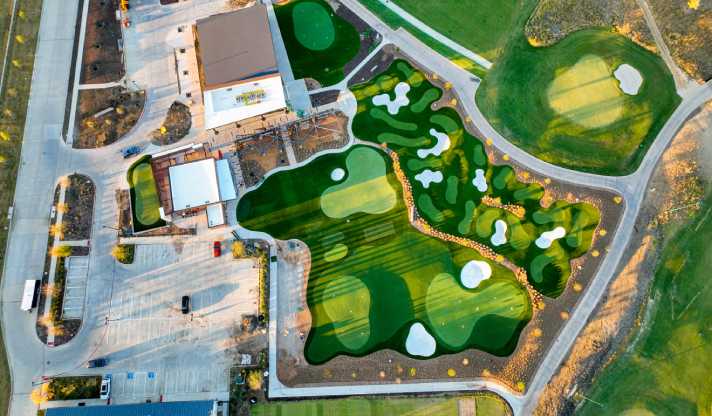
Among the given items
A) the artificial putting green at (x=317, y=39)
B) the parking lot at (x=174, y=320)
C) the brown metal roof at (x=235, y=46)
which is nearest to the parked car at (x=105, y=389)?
the parking lot at (x=174, y=320)

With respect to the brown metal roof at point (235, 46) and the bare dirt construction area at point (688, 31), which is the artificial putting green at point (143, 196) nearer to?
the brown metal roof at point (235, 46)

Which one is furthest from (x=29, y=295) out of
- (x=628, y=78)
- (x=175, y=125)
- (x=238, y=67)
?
(x=628, y=78)

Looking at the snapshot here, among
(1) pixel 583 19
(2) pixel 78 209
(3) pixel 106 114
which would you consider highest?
(3) pixel 106 114

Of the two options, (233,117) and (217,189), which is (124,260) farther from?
(233,117)

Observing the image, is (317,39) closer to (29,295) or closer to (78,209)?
(78,209)

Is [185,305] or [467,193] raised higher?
[467,193]

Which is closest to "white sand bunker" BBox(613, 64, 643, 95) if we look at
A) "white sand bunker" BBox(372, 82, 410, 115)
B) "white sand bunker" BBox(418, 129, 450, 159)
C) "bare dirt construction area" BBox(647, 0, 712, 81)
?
"bare dirt construction area" BBox(647, 0, 712, 81)

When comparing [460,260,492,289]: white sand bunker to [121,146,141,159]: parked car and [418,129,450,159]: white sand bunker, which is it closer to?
[418,129,450,159]: white sand bunker
